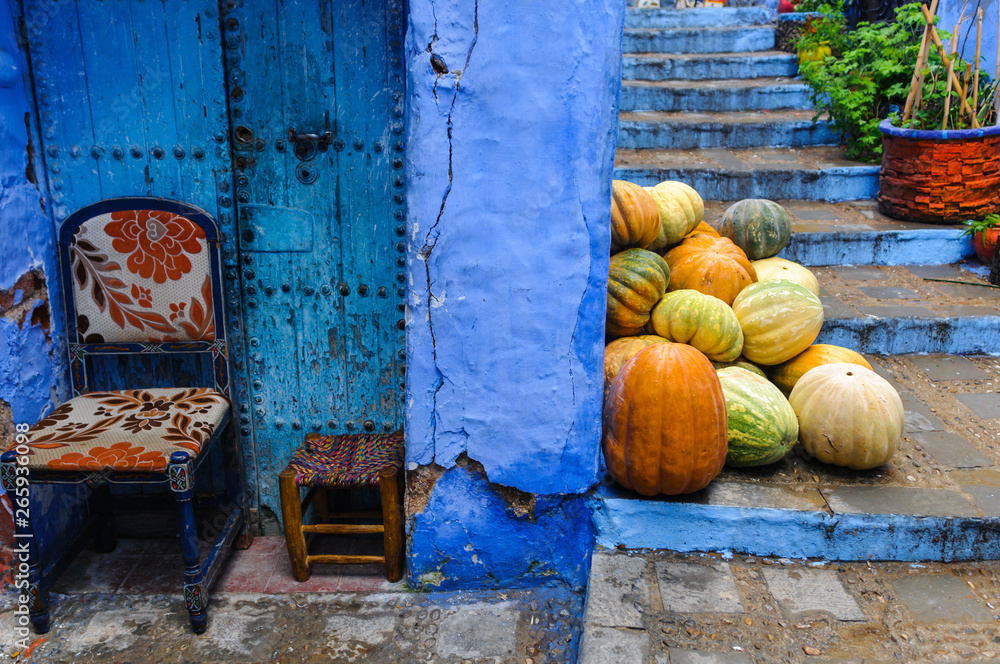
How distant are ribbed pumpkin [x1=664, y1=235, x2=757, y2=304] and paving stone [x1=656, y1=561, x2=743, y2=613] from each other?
145 centimetres

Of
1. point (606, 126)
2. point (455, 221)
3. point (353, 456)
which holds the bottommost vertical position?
point (353, 456)

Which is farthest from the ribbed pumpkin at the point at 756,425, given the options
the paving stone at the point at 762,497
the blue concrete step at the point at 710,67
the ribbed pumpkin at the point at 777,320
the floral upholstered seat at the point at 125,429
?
the blue concrete step at the point at 710,67

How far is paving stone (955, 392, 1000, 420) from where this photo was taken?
150 inches

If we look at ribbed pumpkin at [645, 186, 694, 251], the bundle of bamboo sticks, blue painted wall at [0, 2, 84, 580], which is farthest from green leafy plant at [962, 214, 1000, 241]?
blue painted wall at [0, 2, 84, 580]

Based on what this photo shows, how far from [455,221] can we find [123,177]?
59.0 inches

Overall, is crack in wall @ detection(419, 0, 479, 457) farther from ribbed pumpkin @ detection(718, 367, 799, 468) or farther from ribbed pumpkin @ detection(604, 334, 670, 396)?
ribbed pumpkin @ detection(718, 367, 799, 468)

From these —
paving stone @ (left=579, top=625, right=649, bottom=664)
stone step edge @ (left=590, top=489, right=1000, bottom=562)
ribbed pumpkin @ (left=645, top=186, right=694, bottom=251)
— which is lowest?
paving stone @ (left=579, top=625, right=649, bottom=664)

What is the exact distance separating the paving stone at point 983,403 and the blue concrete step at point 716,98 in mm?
4226

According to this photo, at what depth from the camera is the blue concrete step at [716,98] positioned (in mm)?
7324

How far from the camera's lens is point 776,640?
2637 mm

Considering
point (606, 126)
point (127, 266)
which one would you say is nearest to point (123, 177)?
point (127, 266)

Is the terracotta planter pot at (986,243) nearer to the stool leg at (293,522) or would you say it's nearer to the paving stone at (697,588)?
the paving stone at (697,588)

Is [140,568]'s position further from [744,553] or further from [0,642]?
[744,553]

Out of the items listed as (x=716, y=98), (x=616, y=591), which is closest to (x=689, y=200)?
(x=616, y=591)
